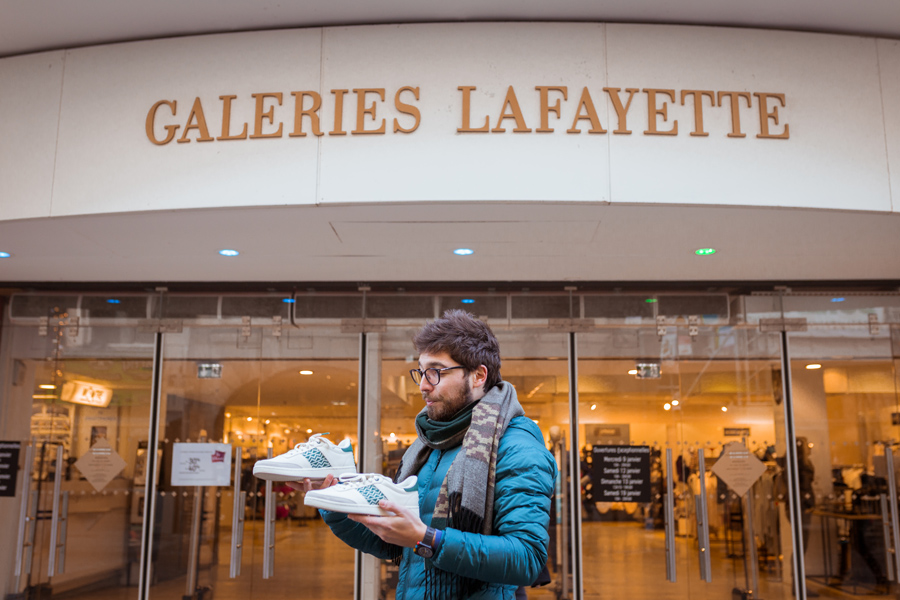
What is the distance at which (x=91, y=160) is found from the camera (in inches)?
188

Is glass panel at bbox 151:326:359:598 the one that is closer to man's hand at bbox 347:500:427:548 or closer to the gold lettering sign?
the gold lettering sign

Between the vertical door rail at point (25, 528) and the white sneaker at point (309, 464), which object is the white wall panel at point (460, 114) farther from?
the vertical door rail at point (25, 528)

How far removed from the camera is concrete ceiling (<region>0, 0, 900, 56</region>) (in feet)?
14.9

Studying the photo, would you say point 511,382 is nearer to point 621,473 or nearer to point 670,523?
point 621,473

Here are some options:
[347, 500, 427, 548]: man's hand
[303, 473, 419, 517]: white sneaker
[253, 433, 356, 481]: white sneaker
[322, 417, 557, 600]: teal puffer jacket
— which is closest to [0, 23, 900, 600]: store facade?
[253, 433, 356, 481]: white sneaker

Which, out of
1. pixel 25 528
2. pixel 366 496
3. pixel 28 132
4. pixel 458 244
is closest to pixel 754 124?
pixel 458 244

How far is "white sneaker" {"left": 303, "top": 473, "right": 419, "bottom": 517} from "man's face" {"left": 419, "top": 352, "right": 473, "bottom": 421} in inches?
10.6

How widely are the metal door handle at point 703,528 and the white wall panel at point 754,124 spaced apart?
2.97m

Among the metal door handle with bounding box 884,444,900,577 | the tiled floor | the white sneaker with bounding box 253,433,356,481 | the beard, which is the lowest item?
the tiled floor

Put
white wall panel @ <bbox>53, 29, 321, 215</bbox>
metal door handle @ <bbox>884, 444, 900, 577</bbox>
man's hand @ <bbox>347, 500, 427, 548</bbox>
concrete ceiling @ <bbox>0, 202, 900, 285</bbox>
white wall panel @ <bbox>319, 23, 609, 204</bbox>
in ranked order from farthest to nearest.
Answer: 1. metal door handle @ <bbox>884, 444, 900, 577</bbox>
2. concrete ceiling @ <bbox>0, 202, 900, 285</bbox>
3. white wall panel @ <bbox>53, 29, 321, 215</bbox>
4. white wall panel @ <bbox>319, 23, 609, 204</bbox>
5. man's hand @ <bbox>347, 500, 427, 548</bbox>

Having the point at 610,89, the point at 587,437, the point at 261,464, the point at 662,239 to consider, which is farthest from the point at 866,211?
the point at 261,464

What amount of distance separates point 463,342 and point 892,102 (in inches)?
153

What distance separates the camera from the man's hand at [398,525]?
6.06ft

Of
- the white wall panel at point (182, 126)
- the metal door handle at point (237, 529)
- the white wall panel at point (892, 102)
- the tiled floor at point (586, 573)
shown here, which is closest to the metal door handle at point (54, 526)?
the tiled floor at point (586, 573)
